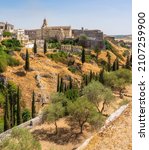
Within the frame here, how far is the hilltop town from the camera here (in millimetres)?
33750

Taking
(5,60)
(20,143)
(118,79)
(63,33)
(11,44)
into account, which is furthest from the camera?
(63,33)

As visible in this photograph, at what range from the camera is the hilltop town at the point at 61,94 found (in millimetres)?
33750

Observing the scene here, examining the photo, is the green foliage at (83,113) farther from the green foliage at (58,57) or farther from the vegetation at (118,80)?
the green foliage at (58,57)

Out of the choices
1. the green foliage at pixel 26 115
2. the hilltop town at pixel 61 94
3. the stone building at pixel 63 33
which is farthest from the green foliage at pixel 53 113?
the stone building at pixel 63 33

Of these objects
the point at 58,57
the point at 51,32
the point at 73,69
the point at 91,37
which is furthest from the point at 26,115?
the point at 91,37

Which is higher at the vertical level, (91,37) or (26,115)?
(91,37)

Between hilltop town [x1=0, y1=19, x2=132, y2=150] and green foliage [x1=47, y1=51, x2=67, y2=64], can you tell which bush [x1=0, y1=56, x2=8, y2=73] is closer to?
hilltop town [x1=0, y1=19, x2=132, y2=150]

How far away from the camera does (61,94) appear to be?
42.5m

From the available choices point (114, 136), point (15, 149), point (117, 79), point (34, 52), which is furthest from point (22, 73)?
point (114, 136)

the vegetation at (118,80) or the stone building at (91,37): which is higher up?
the stone building at (91,37)

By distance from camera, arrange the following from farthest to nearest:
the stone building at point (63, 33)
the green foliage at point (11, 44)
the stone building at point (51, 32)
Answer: the stone building at point (51, 32) < the stone building at point (63, 33) < the green foliage at point (11, 44)

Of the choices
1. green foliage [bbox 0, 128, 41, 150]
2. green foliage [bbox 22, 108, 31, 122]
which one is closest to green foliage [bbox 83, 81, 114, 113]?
green foliage [bbox 22, 108, 31, 122]

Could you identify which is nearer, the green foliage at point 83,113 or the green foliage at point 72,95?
the green foliage at point 83,113

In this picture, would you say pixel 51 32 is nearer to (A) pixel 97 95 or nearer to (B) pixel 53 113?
(A) pixel 97 95
